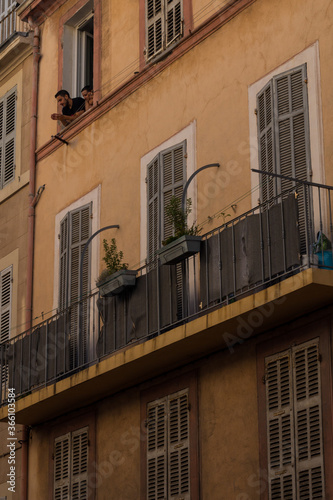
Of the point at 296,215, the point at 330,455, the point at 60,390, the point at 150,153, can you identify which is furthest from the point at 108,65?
the point at 330,455

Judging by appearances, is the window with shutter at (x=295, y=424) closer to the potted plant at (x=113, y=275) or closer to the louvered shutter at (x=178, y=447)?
the louvered shutter at (x=178, y=447)

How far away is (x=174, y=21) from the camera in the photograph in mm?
18312

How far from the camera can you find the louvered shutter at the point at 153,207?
56.7ft

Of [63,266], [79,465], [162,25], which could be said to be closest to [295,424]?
[79,465]

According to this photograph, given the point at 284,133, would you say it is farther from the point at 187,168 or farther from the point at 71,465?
the point at 71,465

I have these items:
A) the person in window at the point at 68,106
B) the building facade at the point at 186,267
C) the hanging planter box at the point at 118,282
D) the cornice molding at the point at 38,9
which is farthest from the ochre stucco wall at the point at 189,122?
the hanging planter box at the point at 118,282

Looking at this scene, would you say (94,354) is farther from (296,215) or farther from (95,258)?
(296,215)

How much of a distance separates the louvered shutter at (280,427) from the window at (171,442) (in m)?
1.41

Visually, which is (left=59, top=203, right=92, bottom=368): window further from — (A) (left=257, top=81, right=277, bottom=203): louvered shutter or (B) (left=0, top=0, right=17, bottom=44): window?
(B) (left=0, top=0, right=17, bottom=44): window

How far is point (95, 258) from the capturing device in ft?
61.2

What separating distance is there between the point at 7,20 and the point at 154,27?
204 inches

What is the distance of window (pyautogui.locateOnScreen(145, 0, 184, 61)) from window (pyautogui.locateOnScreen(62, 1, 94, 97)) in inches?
83.3

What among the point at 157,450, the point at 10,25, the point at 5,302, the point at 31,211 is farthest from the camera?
the point at 10,25

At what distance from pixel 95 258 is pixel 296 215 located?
5.41 m
